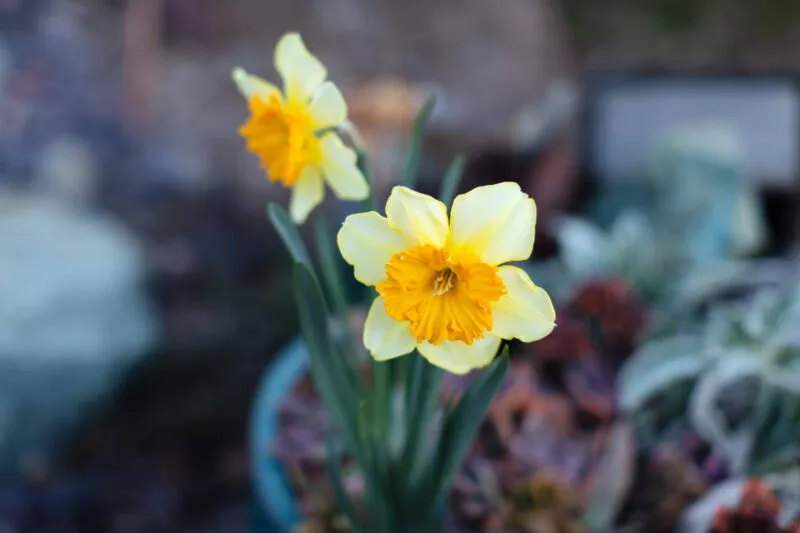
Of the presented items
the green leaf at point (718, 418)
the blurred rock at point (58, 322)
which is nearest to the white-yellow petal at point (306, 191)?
the green leaf at point (718, 418)

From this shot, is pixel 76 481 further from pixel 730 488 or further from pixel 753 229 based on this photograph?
pixel 753 229

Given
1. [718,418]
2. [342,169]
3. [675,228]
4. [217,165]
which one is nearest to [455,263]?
[342,169]

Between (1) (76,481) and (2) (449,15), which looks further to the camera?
(2) (449,15)

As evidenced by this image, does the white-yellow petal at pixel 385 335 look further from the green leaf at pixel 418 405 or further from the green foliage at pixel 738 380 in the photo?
the green foliage at pixel 738 380

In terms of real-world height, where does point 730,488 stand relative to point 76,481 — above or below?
below

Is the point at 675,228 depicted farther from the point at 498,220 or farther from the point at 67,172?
the point at 67,172

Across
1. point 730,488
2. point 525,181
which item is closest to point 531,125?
point 525,181

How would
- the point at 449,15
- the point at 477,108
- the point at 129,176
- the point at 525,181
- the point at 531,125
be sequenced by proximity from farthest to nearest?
the point at 449,15
the point at 477,108
the point at 129,176
the point at 531,125
the point at 525,181
